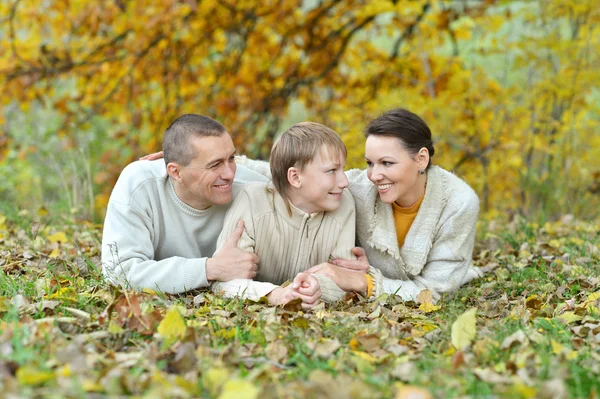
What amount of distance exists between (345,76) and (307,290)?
598cm

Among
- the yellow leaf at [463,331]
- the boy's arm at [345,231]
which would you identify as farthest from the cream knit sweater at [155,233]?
the yellow leaf at [463,331]

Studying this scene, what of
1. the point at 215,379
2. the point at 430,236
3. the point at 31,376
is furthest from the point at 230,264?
the point at 31,376

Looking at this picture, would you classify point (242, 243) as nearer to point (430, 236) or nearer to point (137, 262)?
point (137, 262)

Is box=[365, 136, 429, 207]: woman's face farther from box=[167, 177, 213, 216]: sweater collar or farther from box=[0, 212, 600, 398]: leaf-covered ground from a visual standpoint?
box=[167, 177, 213, 216]: sweater collar

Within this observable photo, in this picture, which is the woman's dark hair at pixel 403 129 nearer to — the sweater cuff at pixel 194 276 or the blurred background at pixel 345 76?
the sweater cuff at pixel 194 276

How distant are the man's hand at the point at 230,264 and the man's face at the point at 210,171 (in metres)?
0.31

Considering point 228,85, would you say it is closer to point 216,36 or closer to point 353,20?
point 216,36

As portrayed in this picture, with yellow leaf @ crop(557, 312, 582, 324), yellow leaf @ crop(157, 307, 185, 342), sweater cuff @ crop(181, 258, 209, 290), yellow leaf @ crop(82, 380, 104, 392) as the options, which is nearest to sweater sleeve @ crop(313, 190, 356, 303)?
sweater cuff @ crop(181, 258, 209, 290)

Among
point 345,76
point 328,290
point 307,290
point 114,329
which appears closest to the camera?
point 114,329

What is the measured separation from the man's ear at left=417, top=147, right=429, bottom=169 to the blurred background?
297 cm

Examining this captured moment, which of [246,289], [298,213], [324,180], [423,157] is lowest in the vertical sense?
[246,289]

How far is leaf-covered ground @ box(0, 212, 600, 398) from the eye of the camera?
6.55 feet

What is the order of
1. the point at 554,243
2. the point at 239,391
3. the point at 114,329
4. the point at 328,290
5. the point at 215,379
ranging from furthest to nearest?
the point at 554,243 → the point at 328,290 → the point at 114,329 → the point at 215,379 → the point at 239,391

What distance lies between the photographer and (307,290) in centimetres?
340
